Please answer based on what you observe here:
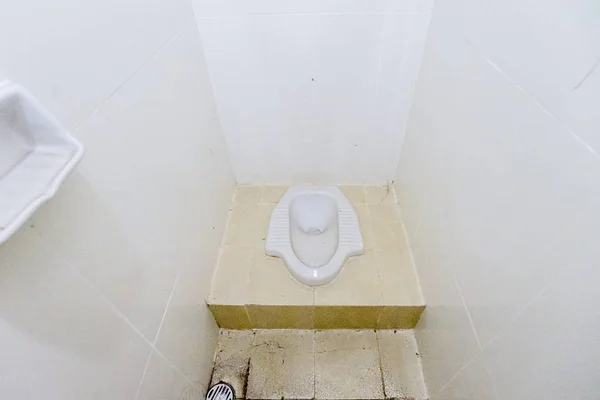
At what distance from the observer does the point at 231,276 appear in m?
1.15

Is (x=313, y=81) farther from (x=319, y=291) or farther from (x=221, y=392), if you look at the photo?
(x=221, y=392)

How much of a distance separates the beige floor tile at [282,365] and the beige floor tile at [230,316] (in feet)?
0.25

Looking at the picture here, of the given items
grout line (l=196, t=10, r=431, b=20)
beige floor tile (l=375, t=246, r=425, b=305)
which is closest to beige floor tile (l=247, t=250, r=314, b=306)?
beige floor tile (l=375, t=246, r=425, b=305)

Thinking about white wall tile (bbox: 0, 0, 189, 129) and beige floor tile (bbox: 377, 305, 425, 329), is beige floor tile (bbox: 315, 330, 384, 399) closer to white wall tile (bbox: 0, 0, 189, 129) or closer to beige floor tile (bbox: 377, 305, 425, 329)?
beige floor tile (bbox: 377, 305, 425, 329)

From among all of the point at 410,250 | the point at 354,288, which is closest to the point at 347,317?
the point at 354,288

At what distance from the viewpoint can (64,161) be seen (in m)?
0.39

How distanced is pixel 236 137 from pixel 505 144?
955 millimetres

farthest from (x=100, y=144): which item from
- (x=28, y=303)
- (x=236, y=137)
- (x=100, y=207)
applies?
(x=236, y=137)

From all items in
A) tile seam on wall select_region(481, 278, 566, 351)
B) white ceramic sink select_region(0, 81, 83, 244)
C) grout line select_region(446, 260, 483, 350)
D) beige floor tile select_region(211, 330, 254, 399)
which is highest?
white ceramic sink select_region(0, 81, 83, 244)

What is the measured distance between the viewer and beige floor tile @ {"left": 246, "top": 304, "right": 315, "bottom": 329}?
1.10 m

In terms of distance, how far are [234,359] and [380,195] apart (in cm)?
86

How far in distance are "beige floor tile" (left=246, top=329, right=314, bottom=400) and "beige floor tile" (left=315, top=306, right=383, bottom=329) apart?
89mm

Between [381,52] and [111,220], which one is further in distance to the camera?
[381,52]

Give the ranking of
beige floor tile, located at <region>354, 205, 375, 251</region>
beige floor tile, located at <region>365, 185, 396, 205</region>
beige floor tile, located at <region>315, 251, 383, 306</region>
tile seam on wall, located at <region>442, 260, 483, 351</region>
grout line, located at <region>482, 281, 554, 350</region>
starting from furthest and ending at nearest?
beige floor tile, located at <region>365, 185, 396, 205</region>
beige floor tile, located at <region>354, 205, 375, 251</region>
beige floor tile, located at <region>315, 251, 383, 306</region>
tile seam on wall, located at <region>442, 260, 483, 351</region>
grout line, located at <region>482, 281, 554, 350</region>
